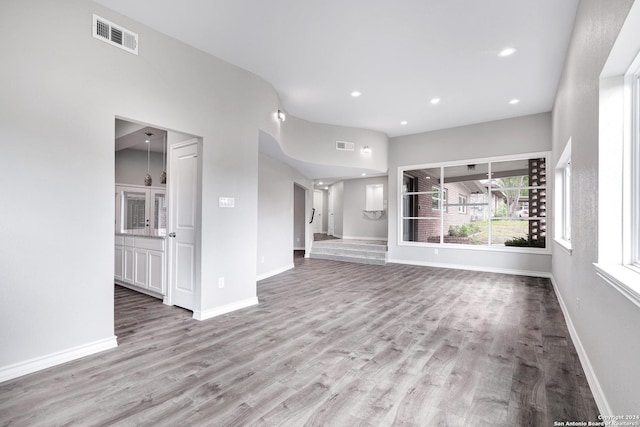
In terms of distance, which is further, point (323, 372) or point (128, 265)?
point (128, 265)

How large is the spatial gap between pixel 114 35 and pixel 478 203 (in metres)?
6.88

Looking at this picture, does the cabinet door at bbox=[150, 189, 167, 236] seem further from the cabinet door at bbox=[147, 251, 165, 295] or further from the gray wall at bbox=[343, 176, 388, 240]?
the gray wall at bbox=[343, 176, 388, 240]

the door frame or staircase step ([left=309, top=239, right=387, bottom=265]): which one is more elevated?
the door frame

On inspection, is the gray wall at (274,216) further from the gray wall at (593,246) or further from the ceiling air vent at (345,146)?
the gray wall at (593,246)

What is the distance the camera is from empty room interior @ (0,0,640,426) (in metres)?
1.89

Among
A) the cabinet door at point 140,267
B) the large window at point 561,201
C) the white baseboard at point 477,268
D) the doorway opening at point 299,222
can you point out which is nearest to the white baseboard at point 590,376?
the large window at point 561,201

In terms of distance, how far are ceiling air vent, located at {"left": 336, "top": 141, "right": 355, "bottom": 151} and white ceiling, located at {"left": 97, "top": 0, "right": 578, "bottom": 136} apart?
162 centimetres

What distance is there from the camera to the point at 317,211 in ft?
43.7

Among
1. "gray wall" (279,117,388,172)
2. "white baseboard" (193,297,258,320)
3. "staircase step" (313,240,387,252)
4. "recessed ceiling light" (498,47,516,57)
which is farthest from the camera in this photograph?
"staircase step" (313,240,387,252)

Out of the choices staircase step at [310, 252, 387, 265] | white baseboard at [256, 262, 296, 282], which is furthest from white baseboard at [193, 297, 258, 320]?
staircase step at [310, 252, 387, 265]

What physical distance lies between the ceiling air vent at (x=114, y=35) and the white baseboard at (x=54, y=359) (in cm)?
274

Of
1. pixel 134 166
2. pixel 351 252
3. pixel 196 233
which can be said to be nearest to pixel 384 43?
pixel 196 233

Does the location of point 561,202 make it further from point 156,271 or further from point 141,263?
point 141,263

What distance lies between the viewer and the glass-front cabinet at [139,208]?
743cm
